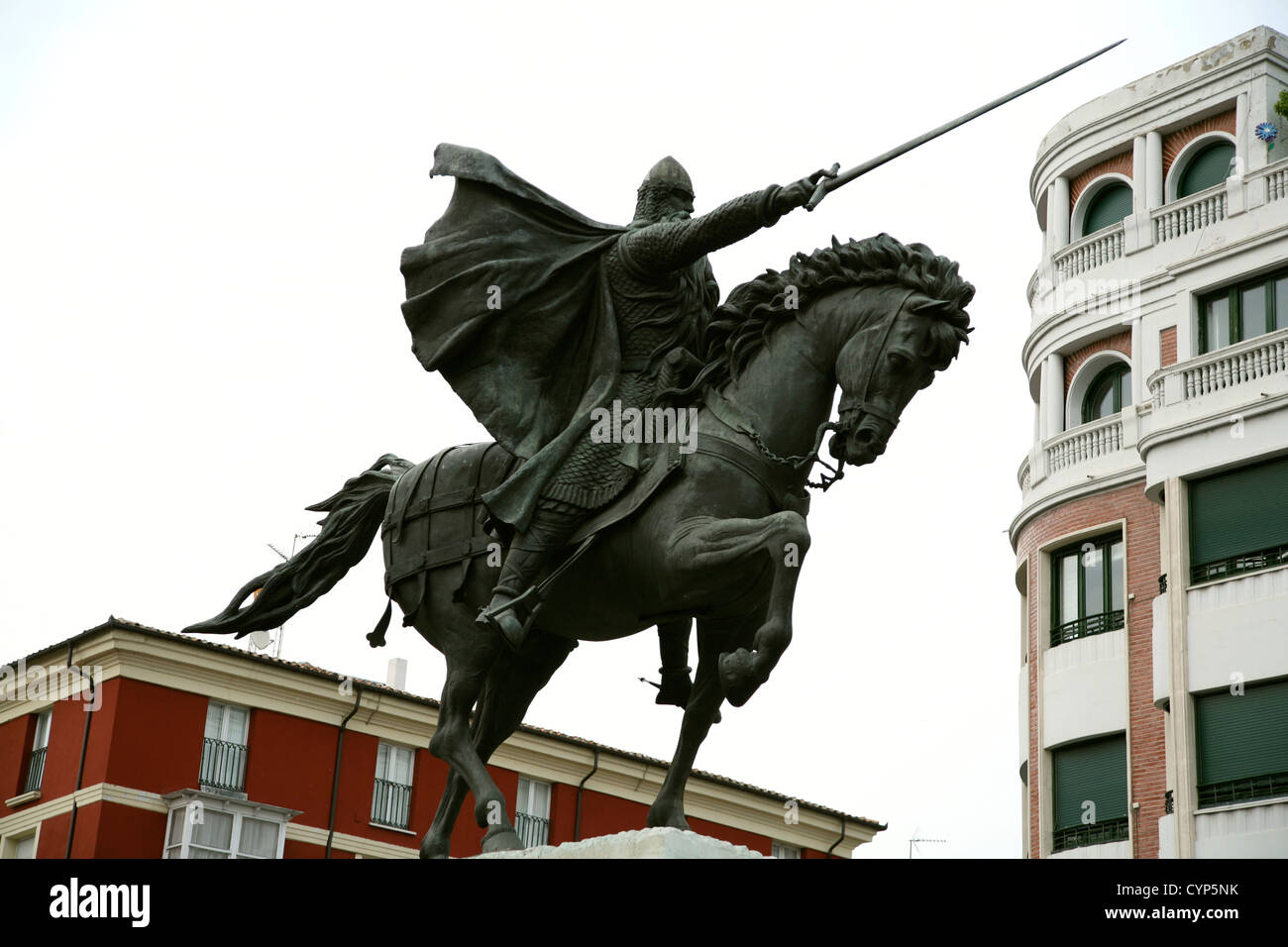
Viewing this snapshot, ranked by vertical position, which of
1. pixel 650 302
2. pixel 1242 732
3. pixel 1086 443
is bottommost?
pixel 650 302

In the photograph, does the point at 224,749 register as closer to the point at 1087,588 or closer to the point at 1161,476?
the point at 1087,588

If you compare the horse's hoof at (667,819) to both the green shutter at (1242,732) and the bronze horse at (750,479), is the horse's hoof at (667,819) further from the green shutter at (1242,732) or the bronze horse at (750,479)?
the green shutter at (1242,732)

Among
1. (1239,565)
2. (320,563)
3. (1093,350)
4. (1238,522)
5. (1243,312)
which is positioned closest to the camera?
(320,563)

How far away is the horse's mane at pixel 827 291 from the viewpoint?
10508 mm

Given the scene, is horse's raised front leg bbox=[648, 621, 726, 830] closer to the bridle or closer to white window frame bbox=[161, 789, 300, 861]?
the bridle

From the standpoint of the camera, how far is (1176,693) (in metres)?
30.7

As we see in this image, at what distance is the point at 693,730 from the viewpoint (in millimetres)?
10914

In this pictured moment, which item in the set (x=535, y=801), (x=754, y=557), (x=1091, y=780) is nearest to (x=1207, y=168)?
(x=1091, y=780)

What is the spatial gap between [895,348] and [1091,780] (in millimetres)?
23854
